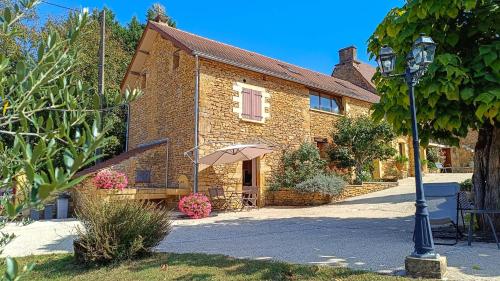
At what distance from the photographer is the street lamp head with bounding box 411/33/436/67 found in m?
4.48

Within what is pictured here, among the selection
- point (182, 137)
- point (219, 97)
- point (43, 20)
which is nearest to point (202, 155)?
point (182, 137)

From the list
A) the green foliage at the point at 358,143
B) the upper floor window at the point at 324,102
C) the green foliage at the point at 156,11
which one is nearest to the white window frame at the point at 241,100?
the upper floor window at the point at 324,102

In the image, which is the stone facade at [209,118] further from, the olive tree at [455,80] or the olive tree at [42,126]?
the olive tree at [42,126]

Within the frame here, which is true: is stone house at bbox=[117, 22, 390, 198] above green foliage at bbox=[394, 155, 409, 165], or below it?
above

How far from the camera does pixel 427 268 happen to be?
154 inches

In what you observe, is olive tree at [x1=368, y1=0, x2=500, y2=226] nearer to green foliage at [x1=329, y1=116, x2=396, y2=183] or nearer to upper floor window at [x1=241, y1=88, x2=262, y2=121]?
upper floor window at [x1=241, y1=88, x2=262, y2=121]

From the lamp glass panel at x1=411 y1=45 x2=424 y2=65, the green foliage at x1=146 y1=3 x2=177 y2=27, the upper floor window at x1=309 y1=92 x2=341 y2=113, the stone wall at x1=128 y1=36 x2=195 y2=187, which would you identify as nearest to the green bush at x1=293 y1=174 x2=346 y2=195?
the stone wall at x1=128 y1=36 x2=195 y2=187

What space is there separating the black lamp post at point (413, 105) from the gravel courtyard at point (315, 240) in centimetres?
38

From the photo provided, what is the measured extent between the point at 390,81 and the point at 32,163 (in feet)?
18.3

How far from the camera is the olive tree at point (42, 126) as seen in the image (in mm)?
941

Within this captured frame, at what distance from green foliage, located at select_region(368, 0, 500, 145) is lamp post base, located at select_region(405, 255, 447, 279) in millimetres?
2129

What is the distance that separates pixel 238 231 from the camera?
25.4 ft

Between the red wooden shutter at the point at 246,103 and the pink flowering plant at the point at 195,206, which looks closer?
the pink flowering plant at the point at 195,206

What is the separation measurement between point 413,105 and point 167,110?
10985mm
